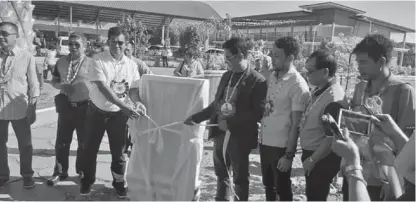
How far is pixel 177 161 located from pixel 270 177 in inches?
31.2

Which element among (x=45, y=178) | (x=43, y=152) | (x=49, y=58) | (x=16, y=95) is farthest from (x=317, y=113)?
(x=49, y=58)

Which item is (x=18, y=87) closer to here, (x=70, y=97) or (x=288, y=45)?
(x=70, y=97)

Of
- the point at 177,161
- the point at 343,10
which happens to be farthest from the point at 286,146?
the point at 343,10

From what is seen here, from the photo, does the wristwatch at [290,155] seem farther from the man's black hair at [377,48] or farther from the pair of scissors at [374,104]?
the man's black hair at [377,48]

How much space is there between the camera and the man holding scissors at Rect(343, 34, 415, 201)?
2074 mm

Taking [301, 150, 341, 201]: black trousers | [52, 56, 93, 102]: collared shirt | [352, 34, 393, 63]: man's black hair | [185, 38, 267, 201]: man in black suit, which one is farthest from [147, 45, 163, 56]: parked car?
[352, 34, 393, 63]: man's black hair

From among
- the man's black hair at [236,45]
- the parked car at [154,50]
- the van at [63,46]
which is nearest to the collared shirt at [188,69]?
the man's black hair at [236,45]

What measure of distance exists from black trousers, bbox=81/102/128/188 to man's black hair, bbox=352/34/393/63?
225cm

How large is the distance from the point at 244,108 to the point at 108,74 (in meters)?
1.30

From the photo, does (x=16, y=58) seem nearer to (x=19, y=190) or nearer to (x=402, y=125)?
(x=19, y=190)

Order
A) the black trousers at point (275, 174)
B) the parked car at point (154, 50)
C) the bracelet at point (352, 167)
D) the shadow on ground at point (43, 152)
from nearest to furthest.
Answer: the bracelet at point (352, 167) → the black trousers at point (275, 174) → the shadow on ground at point (43, 152) → the parked car at point (154, 50)

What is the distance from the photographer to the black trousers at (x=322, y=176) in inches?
104

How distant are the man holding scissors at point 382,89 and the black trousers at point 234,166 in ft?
3.49

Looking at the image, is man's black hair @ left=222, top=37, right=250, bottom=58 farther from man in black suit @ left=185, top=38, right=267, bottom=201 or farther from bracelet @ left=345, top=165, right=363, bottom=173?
bracelet @ left=345, top=165, right=363, bottom=173
